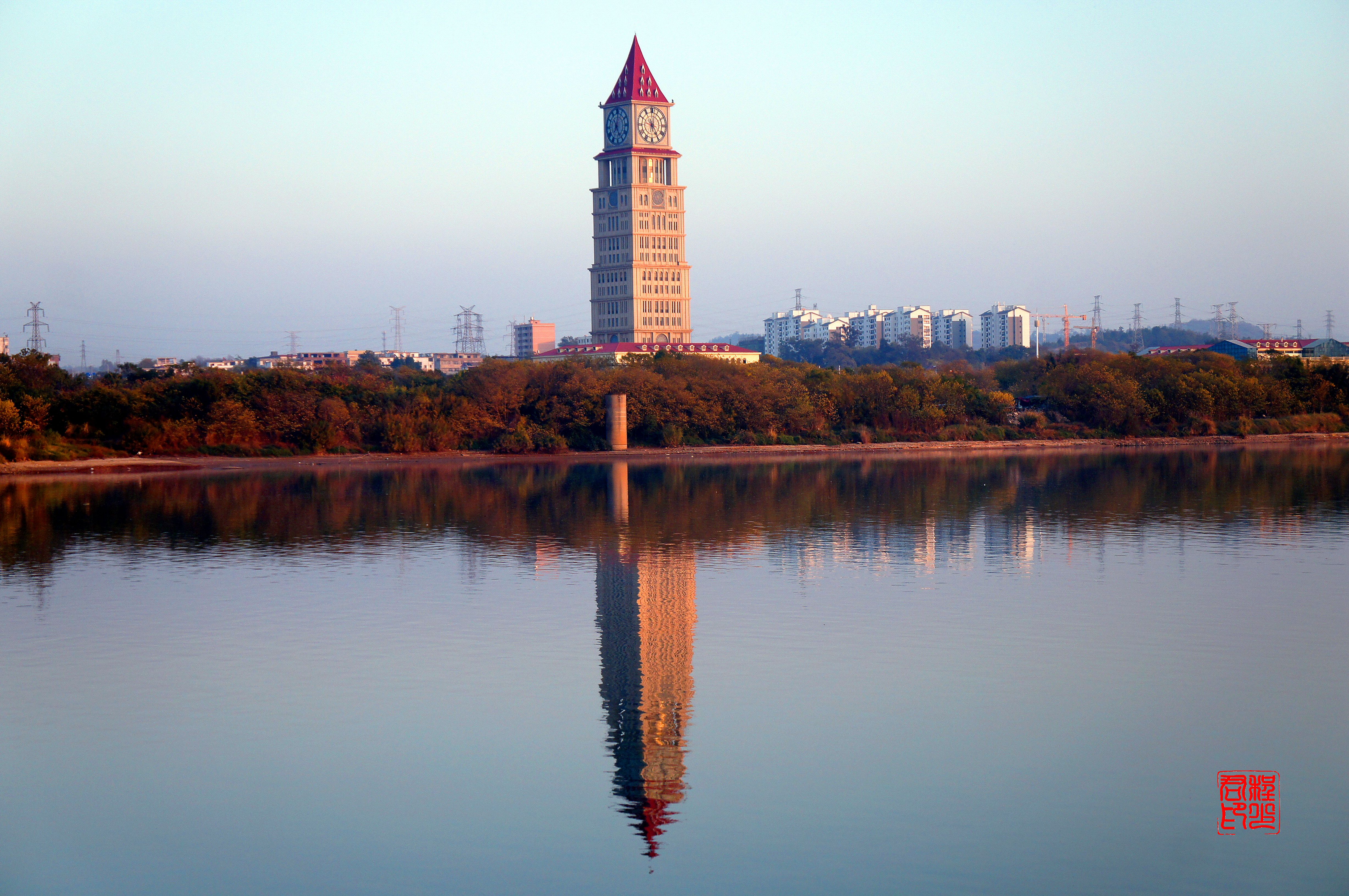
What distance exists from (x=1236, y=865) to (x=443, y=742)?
7.97 metres

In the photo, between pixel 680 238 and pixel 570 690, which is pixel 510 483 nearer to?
pixel 570 690

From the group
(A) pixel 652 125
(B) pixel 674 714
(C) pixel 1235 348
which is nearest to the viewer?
(B) pixel 674 714

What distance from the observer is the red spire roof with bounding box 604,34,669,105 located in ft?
438

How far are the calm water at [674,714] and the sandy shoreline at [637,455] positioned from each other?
33911 mm

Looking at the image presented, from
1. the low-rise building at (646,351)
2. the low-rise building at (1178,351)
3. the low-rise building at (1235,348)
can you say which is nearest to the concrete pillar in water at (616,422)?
the low-rise building at (646,351)

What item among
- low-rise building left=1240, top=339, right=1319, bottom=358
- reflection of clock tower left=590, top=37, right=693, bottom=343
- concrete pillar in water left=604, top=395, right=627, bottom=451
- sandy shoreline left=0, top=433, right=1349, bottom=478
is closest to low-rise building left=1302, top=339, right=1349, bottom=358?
low-rise building left=1240, top=339, right=1319, bottom=358

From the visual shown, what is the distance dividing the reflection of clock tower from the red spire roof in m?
0.09

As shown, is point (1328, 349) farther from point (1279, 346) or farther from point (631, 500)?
point (631, 500)

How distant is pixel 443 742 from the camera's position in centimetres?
1404

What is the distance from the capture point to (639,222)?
137 m

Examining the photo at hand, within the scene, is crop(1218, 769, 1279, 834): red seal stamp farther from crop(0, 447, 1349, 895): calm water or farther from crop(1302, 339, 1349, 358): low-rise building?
crop(1302, 339, 1349, 358): low-rise building

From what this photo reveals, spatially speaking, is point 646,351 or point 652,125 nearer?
point 646,351

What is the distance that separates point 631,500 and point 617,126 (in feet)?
326

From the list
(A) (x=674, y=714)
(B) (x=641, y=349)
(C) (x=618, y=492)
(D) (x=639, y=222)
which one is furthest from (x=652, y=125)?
(A) (x=674, y=714)
